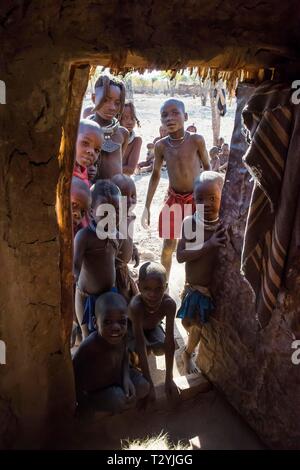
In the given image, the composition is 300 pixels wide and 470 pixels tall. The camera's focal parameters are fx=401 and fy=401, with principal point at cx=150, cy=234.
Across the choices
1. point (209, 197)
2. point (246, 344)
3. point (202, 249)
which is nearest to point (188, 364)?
point (246, 344)

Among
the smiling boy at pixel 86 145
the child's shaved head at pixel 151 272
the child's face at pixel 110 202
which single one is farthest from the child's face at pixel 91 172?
the child's shaved head at pixel 151 272

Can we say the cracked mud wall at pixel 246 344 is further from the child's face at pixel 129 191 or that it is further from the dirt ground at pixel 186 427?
the child's face at pixel 129 191

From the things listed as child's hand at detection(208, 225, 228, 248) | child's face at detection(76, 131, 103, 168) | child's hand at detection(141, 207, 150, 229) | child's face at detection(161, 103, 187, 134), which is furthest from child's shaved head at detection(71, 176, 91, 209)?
child's hand at detection(141, 207, 150, 229)

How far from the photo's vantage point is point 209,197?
8.84ft

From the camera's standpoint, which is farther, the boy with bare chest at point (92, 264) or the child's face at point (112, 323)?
the boy with bare chest at point (92, 264)

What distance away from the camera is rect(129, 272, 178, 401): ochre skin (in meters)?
2.46

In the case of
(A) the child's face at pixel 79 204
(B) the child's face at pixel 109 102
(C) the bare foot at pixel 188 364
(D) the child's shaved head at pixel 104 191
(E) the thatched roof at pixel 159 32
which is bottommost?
(C) the bare foot at pixel 188 364

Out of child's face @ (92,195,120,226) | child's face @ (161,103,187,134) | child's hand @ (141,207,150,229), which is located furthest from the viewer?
child's hand @ (141,207,150,229)

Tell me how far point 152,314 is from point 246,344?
62 centimetres

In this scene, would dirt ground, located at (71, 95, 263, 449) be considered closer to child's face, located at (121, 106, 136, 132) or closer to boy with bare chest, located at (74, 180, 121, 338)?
boy with bare chest, located at (74, 180, 121, 338)

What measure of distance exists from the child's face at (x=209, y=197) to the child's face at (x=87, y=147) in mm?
874

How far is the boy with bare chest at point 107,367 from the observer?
2350 mm

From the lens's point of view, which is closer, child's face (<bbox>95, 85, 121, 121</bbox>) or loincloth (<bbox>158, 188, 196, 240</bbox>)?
child's face (<bbox>95, 85, 121, 121</bbox>)

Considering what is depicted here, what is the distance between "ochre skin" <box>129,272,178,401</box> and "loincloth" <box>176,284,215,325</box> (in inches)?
7.1
